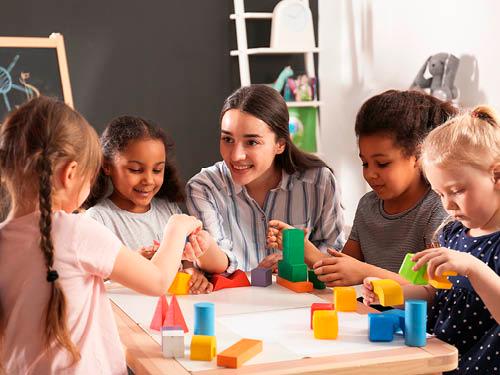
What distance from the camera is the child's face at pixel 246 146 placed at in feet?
8.07

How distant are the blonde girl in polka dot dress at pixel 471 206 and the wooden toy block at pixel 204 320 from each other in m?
0.35

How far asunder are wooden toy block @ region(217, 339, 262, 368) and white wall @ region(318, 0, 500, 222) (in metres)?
2.57

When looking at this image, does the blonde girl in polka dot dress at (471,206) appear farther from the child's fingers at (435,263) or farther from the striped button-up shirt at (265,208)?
the striped button-up shirt at (265,208)

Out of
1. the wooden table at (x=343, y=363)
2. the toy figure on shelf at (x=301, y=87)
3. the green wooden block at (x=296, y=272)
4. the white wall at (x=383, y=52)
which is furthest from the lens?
the toy figure on shelf at (x=301, y=87)

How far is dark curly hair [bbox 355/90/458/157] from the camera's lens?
7.38 feet

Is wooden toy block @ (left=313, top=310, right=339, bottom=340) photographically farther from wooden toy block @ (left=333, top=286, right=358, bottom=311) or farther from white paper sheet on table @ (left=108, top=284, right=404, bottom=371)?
wooden toy block @ (left=333, top=286, right=358, bottom=311)

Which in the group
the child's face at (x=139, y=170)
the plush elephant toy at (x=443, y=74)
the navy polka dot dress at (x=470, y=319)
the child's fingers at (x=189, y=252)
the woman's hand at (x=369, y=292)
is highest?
the plush elephant toy at (x=443, y=74)

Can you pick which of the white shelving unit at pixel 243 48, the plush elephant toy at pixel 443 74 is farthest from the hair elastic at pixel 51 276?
the white shelving unit at pixel 243 48

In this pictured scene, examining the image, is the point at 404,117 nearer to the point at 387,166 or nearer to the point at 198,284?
the point at 387,166

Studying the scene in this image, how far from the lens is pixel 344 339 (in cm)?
154

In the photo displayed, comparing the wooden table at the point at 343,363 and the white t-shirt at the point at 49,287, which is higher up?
the white t-shirt at the point at 49,287

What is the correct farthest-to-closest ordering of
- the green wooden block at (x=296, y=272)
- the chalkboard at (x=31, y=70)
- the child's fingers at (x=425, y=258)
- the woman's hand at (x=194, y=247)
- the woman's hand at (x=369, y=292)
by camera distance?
the chalkboard at (x=31, y=70) → the green wooden block at (x=296, y=272) → the woman's hand at (x=194, y=247) → the woman's hand at (x=369, y=292) → the child's fingers at (x=425, y=258)

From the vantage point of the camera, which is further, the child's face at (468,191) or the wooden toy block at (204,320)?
the child's face at (468,191)

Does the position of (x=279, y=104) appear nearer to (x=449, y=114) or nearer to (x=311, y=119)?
(x=449, y=114)
